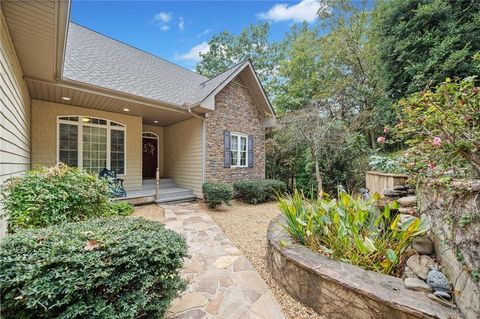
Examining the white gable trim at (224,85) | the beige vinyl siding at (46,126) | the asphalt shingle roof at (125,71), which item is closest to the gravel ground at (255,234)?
the white gable trim at (224,85)

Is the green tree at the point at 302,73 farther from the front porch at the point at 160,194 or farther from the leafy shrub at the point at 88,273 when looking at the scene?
the leafy shrub at the point at 88,273

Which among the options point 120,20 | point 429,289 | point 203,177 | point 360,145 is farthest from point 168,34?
point 429,289

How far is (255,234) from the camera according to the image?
454 centimetres

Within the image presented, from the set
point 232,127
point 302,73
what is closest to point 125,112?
point 232,127

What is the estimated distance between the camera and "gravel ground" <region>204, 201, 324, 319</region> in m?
2.29

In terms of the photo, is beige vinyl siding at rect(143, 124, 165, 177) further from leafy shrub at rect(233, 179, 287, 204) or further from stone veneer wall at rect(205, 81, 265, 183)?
leafy shrub at rect(233, 179, 287, 204)

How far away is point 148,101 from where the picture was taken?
6324 millimetres

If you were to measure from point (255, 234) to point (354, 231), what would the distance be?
7.86 feet

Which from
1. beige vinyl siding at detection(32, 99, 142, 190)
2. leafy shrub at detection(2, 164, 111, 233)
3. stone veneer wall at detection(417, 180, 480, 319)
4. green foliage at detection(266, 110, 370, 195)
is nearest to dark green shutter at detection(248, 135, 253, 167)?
green foliage at detection(266, 110, 370, 195)

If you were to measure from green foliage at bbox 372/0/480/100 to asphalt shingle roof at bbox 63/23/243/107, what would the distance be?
5384mm

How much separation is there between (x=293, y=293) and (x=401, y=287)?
3.63 feet

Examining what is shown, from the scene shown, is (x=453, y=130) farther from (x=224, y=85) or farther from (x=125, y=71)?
(x=125, y=71)

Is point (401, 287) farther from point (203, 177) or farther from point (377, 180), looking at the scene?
point (203, 177)

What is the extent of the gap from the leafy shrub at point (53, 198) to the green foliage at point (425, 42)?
299 inches
